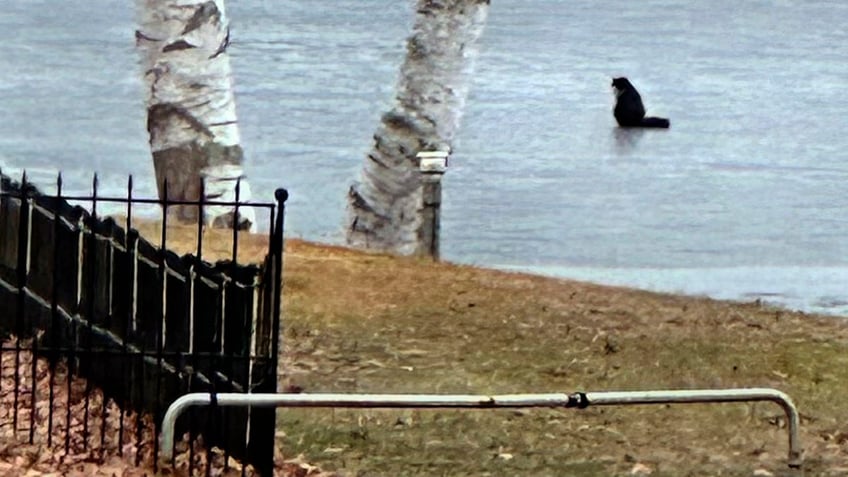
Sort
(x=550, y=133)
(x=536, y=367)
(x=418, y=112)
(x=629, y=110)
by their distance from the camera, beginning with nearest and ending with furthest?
1. (x=536, y=367)
2. (x=418, y=112)
3. (x=629, y=110)
4. (x=550, y=133)

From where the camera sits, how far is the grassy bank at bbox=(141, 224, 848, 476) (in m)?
7.91

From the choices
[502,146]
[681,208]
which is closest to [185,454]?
[681,208]

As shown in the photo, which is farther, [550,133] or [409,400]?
[550,133]

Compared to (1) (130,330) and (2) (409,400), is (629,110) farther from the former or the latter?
(2) (409,400)

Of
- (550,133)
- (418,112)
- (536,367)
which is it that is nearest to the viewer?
(536,367)

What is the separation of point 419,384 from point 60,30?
55.9 metres

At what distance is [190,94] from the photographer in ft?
46.4

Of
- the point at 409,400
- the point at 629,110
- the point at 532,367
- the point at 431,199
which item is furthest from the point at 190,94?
the point at 629,110

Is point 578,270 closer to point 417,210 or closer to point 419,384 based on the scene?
point 417,210

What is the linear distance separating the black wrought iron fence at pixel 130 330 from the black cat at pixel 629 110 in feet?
96.6

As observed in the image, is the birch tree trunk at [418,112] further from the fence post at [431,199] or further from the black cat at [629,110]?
A: the black cat at [629,110]

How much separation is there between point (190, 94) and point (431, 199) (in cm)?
205

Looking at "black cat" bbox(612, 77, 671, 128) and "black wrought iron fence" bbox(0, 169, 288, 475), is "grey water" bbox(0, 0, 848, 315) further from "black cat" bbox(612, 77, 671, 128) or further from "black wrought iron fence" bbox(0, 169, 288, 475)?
"black wrought iron fence" bbox(0, 169, 288, 475)

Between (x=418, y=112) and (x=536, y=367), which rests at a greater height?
(x=418, y=112)
